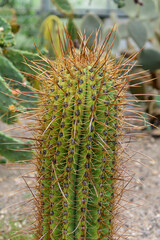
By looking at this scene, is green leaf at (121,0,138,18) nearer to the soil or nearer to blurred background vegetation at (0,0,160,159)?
blurred background vegetation at (0,0,160,159)

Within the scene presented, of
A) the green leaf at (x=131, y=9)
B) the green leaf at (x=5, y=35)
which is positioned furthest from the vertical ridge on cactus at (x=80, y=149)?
the green leaf at (x=131, y=9)

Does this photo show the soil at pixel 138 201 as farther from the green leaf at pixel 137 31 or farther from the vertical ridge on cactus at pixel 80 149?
the green leaf at pixel 137 31

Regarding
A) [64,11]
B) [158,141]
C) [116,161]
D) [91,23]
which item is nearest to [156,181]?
[158,141]

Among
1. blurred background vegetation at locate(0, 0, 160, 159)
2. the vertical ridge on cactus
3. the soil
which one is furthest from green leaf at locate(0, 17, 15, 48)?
the vertical ridge on cactus

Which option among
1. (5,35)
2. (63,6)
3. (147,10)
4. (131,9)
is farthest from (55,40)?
(5,35)

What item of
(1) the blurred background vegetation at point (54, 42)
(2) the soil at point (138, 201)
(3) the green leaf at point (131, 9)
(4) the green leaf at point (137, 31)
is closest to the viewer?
(1) the blurred background vegetation at point (54, 42)

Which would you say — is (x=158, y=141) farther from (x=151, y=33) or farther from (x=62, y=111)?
(x=62, y=111)

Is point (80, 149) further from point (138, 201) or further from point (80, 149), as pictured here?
point (138, 201)
